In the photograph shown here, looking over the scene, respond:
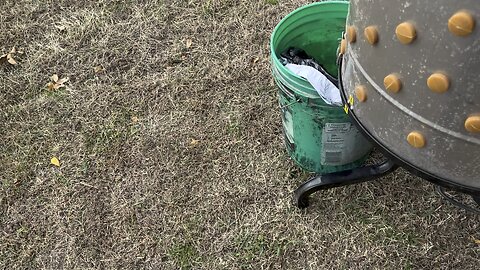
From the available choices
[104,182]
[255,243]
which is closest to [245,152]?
[255,243]

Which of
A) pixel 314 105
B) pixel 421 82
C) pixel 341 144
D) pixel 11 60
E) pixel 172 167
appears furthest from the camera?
pixel 11 60

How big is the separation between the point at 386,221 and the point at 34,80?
1.90 meters

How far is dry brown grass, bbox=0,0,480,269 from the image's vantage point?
7.17 ft

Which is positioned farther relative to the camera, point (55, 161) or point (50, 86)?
point (50, 86)

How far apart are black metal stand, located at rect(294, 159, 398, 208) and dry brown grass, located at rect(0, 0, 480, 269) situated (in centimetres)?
14

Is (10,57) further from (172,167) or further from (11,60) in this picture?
(172,167)

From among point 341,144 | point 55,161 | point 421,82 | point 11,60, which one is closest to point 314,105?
point 341,144

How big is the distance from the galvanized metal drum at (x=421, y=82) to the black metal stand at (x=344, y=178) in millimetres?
562

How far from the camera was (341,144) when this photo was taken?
212cm

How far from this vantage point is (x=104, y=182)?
2438 millimetres

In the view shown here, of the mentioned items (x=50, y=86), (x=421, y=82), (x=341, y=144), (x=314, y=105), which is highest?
(x=421, y=82)

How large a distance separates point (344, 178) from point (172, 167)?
0.78 m

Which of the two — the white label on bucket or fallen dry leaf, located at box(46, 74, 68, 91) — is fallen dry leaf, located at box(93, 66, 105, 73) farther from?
the white label on bucket

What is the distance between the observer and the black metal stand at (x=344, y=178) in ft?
6.78
